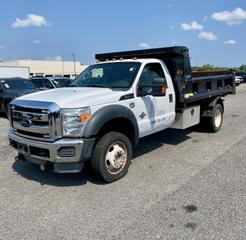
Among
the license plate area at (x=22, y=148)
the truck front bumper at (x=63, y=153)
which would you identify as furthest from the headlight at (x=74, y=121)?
the license plate area at (x=22, y=148)

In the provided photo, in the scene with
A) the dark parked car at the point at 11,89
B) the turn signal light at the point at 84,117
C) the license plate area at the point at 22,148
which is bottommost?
the license plate area at the point at 22,148

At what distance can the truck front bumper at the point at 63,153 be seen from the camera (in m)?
3.99

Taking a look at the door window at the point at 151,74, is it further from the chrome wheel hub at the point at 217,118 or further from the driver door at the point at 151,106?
the chrome wheel hub at the point at 217,118

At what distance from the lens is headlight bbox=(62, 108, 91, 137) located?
13.0 ft

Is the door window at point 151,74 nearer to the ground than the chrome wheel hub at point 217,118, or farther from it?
farther from it

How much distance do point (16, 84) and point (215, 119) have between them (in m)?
8.52

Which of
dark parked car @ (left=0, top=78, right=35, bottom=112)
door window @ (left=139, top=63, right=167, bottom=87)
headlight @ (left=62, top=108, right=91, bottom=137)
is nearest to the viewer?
headlight @ (left=62, top=108, right=91, bottom=137)

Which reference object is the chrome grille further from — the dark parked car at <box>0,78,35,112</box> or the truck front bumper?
the dark parked car at <box>0,78,35,112</box>

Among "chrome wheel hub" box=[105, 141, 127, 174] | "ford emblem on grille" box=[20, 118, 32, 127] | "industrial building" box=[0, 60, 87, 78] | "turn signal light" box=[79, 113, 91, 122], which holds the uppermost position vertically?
"industrial building" box=[0, 60, 87, 78]

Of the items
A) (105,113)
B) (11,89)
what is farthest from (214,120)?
(11,89)

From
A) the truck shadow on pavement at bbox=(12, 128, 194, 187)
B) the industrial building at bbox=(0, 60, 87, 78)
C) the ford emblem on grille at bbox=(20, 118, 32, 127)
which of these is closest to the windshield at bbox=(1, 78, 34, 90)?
the truck shadow on pavement at bbox=(12, 128, 194, 187)

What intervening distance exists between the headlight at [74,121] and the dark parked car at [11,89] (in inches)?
309

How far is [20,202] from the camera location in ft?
13.0

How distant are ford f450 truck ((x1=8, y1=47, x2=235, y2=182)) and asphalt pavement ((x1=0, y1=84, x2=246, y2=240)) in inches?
17.2
